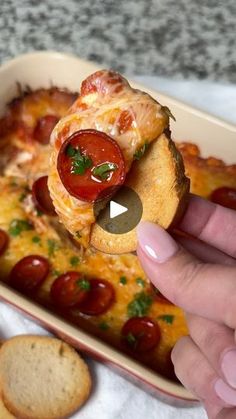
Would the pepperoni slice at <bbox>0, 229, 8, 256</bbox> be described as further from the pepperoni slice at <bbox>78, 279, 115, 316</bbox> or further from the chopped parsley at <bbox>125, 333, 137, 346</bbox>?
the chopped parsley at <bbox>125, 333, 137, 346</bbox>

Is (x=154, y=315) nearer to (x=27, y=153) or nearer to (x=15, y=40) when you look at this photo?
(x=27, y=153)

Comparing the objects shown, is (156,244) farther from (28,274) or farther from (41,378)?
(28,274)

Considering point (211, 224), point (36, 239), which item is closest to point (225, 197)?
point (211, 224)

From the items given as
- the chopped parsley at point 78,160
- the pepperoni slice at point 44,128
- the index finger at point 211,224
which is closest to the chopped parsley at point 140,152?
the chopped parsley at point 78,160

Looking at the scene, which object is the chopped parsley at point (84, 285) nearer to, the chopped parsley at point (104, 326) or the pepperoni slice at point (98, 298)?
the pepperoni slice at point (98, 298)

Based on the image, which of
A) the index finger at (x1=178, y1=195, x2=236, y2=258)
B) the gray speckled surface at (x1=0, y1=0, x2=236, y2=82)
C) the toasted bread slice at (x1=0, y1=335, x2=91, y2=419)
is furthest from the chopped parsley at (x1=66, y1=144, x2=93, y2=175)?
the gray speckled surface at (x1=0, y1=0, x2=236, y2=82)
